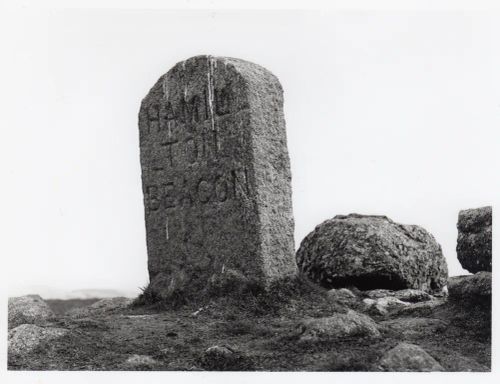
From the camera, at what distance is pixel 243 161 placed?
1004cm

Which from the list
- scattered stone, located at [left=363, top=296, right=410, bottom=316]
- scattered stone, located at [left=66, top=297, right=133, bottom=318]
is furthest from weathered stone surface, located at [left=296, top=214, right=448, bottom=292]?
scattered stone, located at [left=66, top=297, right=133, bottom=318]

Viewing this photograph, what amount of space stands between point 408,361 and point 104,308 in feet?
17.9

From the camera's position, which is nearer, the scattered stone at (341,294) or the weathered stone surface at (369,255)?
the scattered stone at (341,294)

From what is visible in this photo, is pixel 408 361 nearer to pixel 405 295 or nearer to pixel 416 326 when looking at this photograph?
pixel 416 326

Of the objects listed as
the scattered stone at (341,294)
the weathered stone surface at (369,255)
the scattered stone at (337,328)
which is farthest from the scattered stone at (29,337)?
the weathered stone surface at (369,255)

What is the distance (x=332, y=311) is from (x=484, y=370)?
2.57 metres

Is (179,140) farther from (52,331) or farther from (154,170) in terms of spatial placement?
(52,331)

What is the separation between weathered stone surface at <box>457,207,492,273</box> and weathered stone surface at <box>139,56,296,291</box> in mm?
2153

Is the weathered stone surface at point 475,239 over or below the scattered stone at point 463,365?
over

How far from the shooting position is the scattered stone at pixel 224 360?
25.5 ft

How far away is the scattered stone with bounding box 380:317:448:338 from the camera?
8.59 metres

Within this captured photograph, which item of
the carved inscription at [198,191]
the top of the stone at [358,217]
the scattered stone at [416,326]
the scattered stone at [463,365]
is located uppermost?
the carved inscription at [198,191]

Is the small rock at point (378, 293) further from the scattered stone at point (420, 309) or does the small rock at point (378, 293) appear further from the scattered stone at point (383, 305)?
the scattered stone at point (420, 309)

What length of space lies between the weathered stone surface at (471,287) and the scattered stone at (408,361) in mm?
1469
